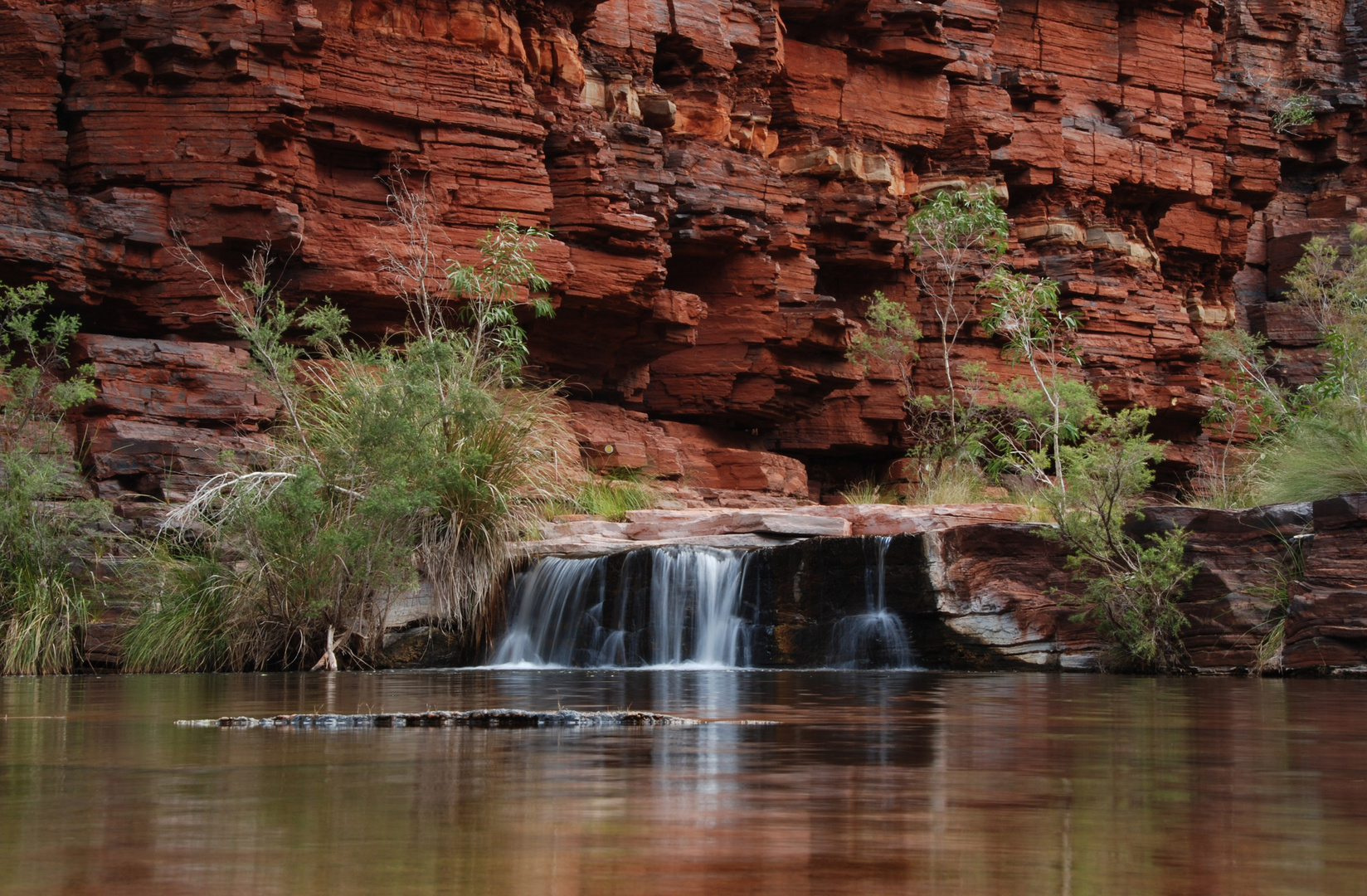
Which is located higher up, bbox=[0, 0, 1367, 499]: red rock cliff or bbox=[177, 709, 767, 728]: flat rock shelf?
bbox=[0, 0, 1367, 499]: red rock cliff

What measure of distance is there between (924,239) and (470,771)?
2577cm

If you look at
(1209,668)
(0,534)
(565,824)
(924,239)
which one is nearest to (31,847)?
(565,824)

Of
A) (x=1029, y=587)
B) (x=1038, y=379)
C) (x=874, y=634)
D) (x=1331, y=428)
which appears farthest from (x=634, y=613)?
(x=1038, y=379)

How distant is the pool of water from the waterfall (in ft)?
26.6

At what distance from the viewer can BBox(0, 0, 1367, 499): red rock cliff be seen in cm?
1923

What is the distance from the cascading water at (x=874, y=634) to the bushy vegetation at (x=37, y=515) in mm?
8050

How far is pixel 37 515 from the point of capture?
583 inches

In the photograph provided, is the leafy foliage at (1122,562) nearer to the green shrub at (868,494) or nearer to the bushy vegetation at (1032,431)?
the bushy vegetation at (1032,431)

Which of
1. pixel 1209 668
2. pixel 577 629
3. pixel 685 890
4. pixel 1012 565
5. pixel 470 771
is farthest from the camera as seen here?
pixel 577 629

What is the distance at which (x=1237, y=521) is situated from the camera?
13.1 m

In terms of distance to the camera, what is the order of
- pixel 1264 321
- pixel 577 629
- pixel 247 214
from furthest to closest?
pixel 1264 321 → pixel 247 214 → pixel 577 629

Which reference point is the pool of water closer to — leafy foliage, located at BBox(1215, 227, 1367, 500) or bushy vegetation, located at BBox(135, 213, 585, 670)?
bushy vegetation, located at BBox(135, 213, 585, 670)

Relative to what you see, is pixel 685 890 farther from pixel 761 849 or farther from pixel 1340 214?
pixel 1340 214

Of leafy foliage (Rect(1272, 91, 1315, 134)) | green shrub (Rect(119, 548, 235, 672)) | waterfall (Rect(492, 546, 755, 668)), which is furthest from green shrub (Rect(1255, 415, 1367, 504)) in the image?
leafy foliage (Rect(1272, 91, 1315, 134))
